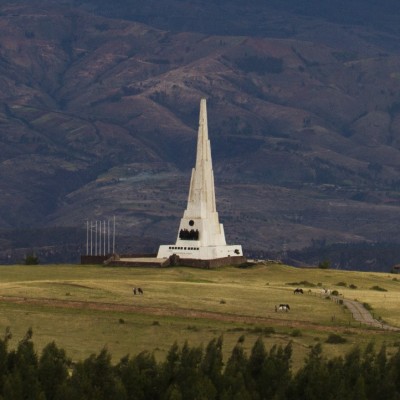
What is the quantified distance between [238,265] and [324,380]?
80.6 metres

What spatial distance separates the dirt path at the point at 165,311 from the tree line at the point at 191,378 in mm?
20001

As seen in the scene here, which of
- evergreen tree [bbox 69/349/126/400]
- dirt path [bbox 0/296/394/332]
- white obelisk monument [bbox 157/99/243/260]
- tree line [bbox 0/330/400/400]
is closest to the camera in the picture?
evergreen tree [bbox 69/349/126/400]

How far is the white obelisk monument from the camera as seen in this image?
156375mm

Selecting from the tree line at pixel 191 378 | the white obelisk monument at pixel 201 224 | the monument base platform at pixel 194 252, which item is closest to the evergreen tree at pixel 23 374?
the tree line at pixel 191 378

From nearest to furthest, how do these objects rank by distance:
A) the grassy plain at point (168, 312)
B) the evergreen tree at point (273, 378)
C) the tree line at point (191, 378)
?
the tree line at point (191, 378)
the evergreen tree at point (273, 378)
the grassy plain at point (168, 312)

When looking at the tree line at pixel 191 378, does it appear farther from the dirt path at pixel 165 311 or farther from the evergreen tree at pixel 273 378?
the dirt path at pixel 165 311

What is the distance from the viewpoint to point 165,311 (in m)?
→ 99.8

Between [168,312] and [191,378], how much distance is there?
29114 millimetres

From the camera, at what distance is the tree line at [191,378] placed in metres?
68.1

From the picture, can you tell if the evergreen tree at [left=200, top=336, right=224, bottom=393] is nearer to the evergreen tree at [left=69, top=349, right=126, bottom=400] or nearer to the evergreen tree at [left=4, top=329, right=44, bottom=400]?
the evergreen tree at [left=69, top=349, right=126, bottom=400]

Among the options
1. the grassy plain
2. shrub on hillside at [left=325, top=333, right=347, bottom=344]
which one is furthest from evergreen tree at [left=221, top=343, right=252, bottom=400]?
shrub on hillside at [left=325, top=333, right=347, bottom=344]

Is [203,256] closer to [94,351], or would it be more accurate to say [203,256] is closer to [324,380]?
[94,351]

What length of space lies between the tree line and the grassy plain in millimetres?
8613

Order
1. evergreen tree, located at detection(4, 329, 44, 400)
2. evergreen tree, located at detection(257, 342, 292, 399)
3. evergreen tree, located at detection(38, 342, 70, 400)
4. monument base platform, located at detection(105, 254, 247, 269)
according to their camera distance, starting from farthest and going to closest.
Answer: monument base platform, located at detection(105, 254, 247, 269) → evergreen tree, located at detection(257, 342, 292, 399) → evergreen tree, located at detection(38, 342, 70, 400) → evergreen tree, located at detection(4, 329, 44, 400)
